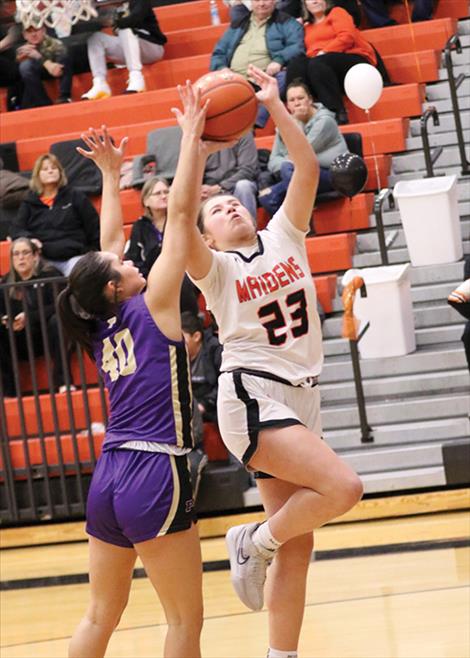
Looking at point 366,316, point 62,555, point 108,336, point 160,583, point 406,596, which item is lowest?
point 62,555

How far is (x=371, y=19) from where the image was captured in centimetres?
1044

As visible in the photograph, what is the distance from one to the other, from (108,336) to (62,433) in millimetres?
4099

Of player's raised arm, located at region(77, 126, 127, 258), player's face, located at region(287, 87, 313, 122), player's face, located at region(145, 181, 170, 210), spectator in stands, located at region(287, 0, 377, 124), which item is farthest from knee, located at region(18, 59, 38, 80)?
player's raised arm, located at region(77, 126, 127, 258)

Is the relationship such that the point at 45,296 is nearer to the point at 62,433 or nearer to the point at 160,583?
the point at 62,433

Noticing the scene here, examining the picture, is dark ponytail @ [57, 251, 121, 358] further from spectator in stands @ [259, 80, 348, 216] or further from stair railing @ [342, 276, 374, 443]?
spectator in stands @ [259, 80, 348, 216]

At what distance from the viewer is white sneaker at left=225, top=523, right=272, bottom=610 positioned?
182 inches

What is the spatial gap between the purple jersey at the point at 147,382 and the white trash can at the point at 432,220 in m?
4.55

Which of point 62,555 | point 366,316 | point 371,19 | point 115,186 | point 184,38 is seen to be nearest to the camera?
point 115,186

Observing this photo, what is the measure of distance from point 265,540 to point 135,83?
6.87m

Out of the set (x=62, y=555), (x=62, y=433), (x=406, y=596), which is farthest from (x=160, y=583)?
(x=62, y=433)

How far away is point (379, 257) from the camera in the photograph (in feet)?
28.7

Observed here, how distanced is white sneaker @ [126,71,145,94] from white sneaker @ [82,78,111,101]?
202 millimetres

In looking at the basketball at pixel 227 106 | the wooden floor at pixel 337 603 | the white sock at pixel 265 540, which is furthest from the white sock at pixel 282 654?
the basketball at pixel 227 106

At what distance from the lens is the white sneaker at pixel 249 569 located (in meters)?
4.61
